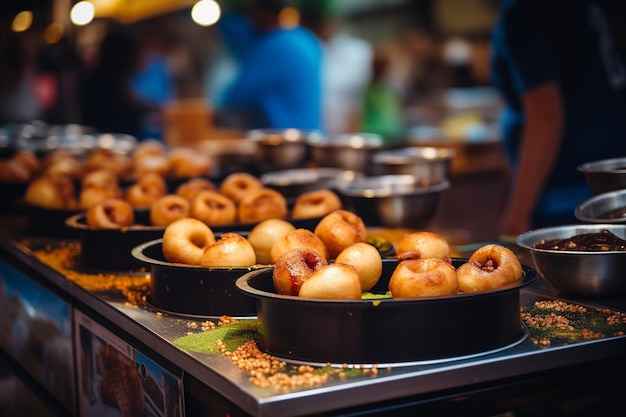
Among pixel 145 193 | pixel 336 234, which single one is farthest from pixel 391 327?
pixel 145 193

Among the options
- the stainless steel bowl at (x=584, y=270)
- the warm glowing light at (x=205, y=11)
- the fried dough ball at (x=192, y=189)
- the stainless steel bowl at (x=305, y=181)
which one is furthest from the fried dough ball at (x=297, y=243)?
the warm glowing light at (x=205, y=11)

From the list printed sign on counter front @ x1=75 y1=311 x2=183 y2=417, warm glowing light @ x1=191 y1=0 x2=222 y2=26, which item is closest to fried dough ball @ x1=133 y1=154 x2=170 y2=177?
warm glowing light @ x1=191 y1=0 x2=222 y2=26

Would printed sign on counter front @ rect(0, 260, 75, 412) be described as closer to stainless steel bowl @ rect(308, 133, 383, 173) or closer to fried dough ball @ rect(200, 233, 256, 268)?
fried dough ball @ rect(200, 233, 256, 268)

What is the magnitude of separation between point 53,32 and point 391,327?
22.5 ft

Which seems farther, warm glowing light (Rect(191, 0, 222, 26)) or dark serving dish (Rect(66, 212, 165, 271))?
warm glowing light (Rect(191, 0, 222, 26))

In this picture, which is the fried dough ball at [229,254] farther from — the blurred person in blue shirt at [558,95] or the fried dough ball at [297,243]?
the blurred person in blue shirt at [558,95]

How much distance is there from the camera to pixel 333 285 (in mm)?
1599

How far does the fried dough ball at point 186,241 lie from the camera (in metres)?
2.13

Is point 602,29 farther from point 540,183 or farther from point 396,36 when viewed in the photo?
point 396,36

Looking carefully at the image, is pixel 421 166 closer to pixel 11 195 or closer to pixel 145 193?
pixel 145 193

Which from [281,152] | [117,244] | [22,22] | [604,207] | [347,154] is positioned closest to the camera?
[604,207]

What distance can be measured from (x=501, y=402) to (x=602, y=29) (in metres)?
2.30

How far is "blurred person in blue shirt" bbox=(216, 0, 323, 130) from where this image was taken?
572cm

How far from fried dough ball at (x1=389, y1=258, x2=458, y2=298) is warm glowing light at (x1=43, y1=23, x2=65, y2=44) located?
5892 millimetres
